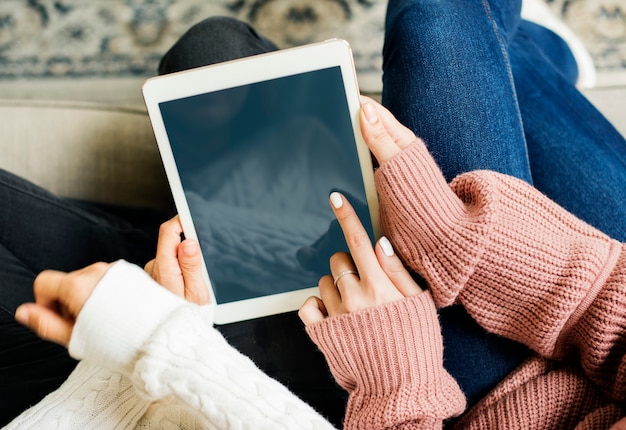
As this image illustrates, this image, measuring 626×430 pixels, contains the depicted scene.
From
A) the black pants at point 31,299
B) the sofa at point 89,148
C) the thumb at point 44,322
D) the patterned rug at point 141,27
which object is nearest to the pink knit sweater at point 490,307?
the black pants at point 31,299

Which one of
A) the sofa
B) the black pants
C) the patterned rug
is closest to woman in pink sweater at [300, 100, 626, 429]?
the black pants

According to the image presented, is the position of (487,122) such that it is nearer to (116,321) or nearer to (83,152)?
(116,321)

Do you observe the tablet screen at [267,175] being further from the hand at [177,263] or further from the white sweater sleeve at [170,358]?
the white sweater sleeve at [170,358]

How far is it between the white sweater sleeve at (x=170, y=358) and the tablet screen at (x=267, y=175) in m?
0.14

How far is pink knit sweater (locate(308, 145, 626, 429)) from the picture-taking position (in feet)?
1.65

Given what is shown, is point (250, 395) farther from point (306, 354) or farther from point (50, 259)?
point (50, 259)

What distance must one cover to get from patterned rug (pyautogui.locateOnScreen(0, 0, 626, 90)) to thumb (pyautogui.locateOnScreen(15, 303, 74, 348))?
0.74 m

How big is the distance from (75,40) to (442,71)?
83cm

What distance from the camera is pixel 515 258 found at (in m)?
0.51

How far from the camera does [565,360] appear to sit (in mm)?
554

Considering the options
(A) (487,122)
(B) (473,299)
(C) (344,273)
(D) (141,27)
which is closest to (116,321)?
(C) (344,273)

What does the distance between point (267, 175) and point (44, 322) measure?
10.1 inches

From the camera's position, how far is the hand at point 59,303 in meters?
0.47

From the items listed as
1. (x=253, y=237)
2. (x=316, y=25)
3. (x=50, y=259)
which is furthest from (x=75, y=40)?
(x=253, y=237)
